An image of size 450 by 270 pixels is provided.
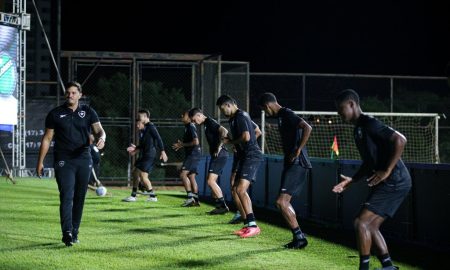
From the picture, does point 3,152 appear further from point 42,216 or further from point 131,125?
point 42,216

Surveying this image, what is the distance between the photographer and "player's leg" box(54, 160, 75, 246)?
10680 mm

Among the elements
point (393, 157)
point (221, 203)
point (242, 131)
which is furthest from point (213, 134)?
point (393, 157)

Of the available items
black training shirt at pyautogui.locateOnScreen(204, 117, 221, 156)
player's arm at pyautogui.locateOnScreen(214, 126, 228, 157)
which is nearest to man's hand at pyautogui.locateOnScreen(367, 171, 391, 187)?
player's arm at pyautogui.locateOnScreen(214, 126, 228, 157)

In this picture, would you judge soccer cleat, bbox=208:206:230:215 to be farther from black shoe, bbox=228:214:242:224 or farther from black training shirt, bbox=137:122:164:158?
black training shirt, bbox=137:122:164:158

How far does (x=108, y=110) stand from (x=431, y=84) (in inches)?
545

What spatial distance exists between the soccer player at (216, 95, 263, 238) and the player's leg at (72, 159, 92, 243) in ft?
9.17

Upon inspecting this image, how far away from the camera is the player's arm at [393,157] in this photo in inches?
317

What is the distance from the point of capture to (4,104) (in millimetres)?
26312

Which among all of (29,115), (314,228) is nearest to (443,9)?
(29,115)

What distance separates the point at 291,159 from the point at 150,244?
94.5 inches

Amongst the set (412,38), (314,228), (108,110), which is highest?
(412,38)

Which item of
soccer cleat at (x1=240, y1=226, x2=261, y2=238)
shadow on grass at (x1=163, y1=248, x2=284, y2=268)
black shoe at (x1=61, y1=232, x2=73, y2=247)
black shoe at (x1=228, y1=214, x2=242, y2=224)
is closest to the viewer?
shadow on grass at (x1=163, y1=248, x2=284, y2=268)

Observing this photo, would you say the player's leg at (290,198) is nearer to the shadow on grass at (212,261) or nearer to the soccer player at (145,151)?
the shadow on grass at (212,261)

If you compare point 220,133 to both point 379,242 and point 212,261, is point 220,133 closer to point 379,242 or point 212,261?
point 212,261
